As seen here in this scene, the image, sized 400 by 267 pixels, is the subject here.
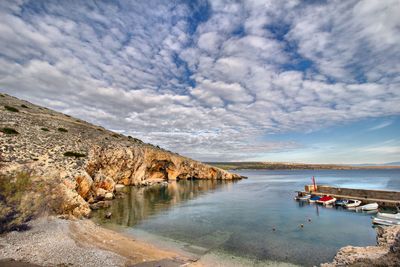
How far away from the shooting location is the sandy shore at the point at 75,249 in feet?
53.9

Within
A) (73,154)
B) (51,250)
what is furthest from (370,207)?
(73,154)

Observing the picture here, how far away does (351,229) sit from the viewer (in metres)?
29.4

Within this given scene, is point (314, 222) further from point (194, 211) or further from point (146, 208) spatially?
point (146, 208)

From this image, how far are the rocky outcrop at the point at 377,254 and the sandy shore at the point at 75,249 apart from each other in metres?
9.94

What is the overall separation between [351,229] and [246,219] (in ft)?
42.3

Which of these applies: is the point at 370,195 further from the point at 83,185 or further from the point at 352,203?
the point at 83,185

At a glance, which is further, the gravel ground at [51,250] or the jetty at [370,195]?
the jetty at [370,195]

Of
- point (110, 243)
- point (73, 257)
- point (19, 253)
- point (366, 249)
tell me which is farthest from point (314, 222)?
point (19, 253)

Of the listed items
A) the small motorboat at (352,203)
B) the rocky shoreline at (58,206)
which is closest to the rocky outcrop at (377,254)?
the rocky shoreline at (58,206)

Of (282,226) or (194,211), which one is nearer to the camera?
(282,226)

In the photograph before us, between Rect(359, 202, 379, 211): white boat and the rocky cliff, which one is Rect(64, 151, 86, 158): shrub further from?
Rect(359, 202, 379, 211): white boat

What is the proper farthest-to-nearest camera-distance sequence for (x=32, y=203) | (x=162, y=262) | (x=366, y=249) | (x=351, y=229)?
(x=351, y=229) < (x=32, y=203) < (x=162, y=262) < (x=366, y=249)

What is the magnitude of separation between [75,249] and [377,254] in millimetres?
20555

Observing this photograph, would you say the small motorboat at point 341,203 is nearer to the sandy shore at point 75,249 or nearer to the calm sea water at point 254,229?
the calm sea water at point 254,229
